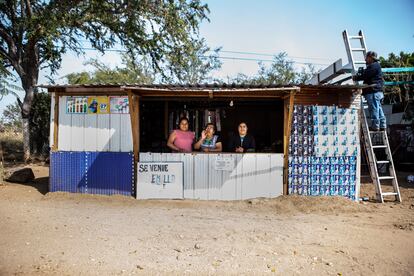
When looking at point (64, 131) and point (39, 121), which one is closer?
point (64, 131)

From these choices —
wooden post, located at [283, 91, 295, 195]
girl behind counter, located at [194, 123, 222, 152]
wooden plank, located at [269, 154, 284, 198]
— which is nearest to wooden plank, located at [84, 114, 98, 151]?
girl behind counter, located at [194, 123, 222, 152]

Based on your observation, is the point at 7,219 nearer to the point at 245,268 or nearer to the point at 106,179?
the point at 106,179

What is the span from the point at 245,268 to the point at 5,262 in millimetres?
2945

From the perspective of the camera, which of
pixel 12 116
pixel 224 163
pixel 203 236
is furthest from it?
pixel 12 116

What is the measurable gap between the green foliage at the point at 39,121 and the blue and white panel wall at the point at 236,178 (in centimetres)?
798

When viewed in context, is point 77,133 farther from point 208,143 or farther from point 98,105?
point 208,143

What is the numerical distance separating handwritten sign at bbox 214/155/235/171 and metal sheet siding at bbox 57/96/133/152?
2062 mm

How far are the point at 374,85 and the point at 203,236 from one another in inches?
203

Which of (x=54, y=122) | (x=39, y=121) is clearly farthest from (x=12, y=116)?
(x=54, y=122)

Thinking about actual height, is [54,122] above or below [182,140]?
above

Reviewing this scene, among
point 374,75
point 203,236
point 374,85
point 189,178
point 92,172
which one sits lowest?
point 203,236

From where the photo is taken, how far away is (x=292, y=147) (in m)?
7.81

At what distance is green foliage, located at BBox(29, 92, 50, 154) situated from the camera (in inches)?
541

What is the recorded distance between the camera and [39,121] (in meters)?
13.9
